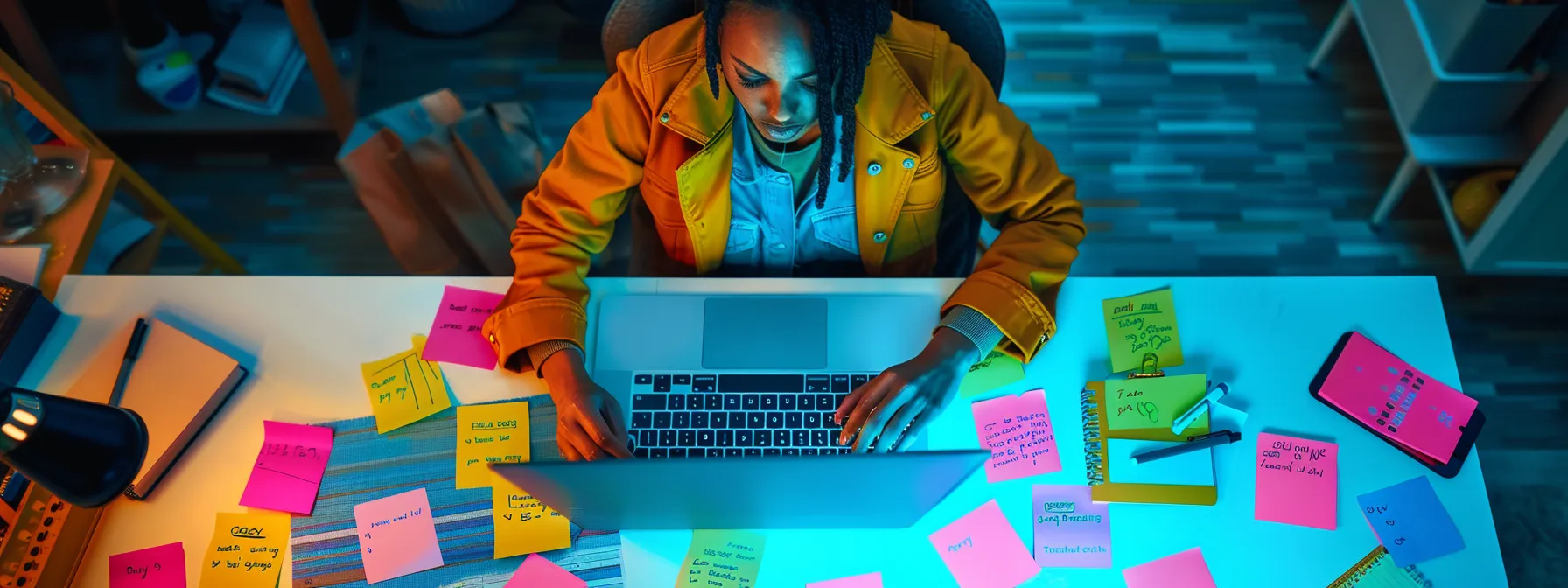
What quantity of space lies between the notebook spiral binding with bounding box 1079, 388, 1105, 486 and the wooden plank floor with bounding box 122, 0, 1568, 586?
3.12ft

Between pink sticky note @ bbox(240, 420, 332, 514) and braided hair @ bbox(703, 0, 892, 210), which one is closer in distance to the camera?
braided hair @ bbox(703, 0, 892, 210)

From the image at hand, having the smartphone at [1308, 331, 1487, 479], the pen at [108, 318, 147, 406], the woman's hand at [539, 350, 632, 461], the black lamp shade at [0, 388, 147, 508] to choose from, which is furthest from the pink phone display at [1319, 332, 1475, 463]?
the pen at [108, 318, 147, 406]

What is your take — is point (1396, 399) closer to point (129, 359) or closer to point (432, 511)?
point (432, 511)

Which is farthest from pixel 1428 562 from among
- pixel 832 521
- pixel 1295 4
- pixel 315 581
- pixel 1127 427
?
pixel 1295 4

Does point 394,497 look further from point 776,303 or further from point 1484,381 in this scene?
point 1484,381

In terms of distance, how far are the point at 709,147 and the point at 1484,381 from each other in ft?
5.71

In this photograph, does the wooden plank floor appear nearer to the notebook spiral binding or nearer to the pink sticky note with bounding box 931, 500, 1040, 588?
the notebook spiral binding

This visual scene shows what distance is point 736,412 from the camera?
3.68ft

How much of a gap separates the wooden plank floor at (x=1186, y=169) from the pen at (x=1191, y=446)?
3.16 feet

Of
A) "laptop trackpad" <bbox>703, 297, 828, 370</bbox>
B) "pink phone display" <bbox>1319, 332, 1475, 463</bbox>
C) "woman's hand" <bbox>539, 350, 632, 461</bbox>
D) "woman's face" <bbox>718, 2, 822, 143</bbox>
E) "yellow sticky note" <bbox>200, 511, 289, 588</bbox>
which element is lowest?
"yellow sticky note" <bbox>200, 511, 289, 588</bbox>

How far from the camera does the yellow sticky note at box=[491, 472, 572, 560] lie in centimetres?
108

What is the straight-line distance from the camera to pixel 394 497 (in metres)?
1.10

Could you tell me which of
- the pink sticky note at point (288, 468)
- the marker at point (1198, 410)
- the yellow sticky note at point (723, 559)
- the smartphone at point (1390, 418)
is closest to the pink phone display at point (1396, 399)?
the smartphone at point (1390, 418)

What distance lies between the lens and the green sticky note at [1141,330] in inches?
45.9
